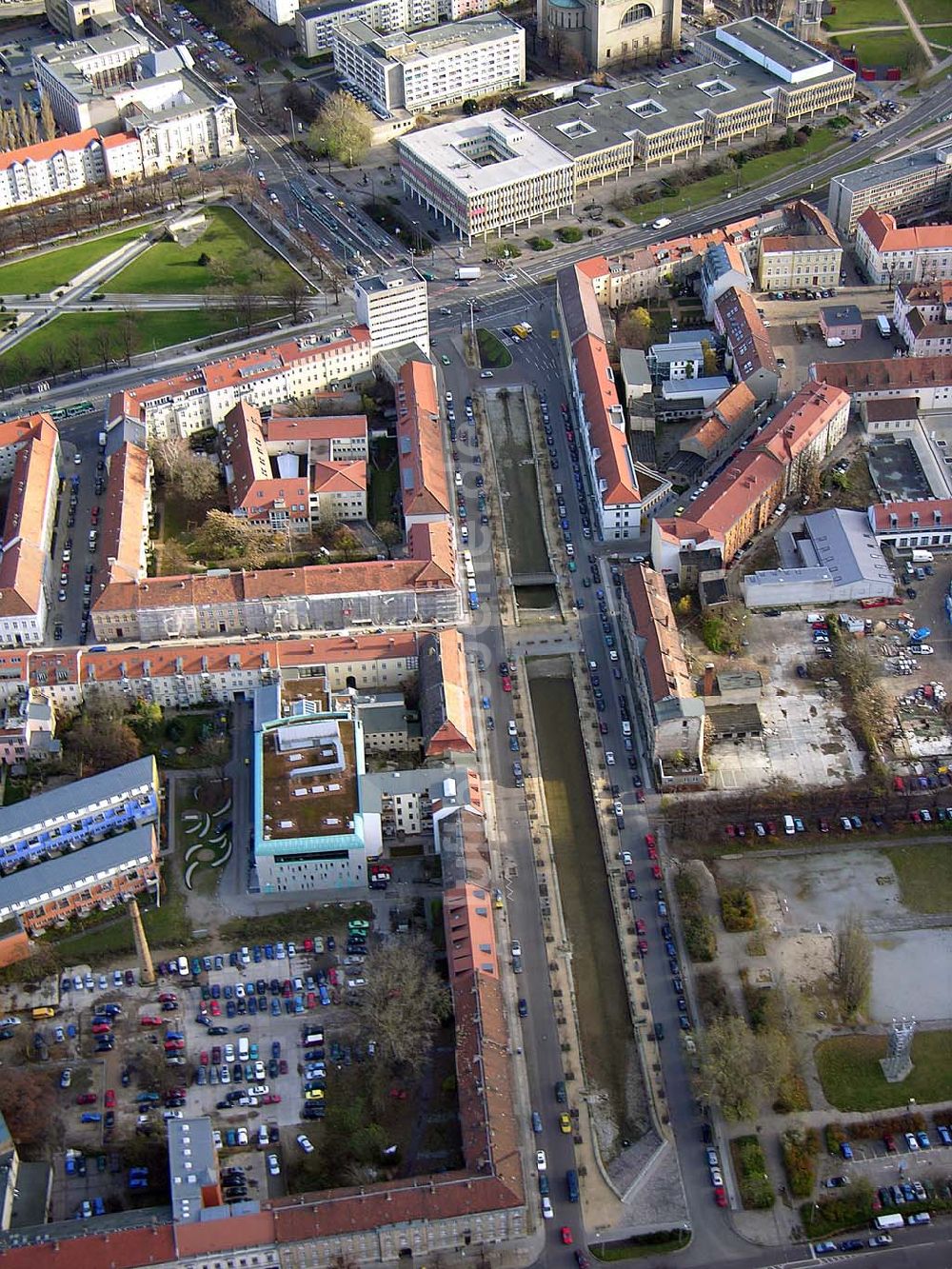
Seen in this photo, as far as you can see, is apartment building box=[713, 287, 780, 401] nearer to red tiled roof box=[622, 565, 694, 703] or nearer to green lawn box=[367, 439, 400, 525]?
red tiled roof box=[622, 565, 694, 703]

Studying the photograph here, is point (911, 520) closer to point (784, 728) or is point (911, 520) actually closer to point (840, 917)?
point (784, 728)

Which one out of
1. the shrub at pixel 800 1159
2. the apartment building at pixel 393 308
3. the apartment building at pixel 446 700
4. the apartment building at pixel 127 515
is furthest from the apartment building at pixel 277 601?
the shrub at pixel 800 1159

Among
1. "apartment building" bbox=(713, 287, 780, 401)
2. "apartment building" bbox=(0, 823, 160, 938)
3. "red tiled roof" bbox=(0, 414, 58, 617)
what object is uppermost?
"apartment building" bbox=(713, 287, 780, 401)

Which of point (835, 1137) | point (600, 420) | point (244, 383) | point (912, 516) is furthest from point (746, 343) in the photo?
point (835, 1137)

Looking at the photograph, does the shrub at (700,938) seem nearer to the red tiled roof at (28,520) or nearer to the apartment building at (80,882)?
the apartment building at (80,882)

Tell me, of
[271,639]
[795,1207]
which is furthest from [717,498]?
[795,1207]

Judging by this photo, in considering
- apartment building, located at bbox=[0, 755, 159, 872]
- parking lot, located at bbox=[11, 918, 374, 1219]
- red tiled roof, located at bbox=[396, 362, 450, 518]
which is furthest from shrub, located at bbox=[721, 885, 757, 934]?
red tiled roof, located at bbox=[396, 362, 450, 518]

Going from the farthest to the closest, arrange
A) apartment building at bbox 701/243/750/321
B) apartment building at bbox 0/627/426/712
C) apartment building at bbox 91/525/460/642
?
apartment building at bbox 701/243/750/321 → apartment building at bbox 91/525/460/642 → apartment building at bbox 0/627/426/712
